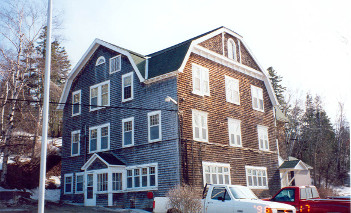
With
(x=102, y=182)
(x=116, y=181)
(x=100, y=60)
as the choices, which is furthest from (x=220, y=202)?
(x=100, y=60)

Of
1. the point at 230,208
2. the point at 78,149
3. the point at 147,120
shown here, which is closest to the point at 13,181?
the point at 78,149

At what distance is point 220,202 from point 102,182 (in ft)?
40.0

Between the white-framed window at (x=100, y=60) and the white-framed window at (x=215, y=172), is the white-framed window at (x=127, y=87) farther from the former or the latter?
the white-framed window at (x=215, y=172)

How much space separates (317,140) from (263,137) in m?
21.2

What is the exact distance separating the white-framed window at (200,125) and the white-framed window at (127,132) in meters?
4.29

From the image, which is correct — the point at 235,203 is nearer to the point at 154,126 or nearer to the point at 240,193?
the point at 240,193

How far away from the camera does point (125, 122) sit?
960 inches

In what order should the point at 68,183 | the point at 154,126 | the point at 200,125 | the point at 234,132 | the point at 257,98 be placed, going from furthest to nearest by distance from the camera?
the point at 257,98
the point at 68,183
the point at 234,132
the point at 200,125
the point at 154,126

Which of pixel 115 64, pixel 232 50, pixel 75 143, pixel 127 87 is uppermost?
pixel 232 50

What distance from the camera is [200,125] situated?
2284 cm

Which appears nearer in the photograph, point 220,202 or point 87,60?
point 220,202

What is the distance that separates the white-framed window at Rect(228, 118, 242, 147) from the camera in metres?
25.3

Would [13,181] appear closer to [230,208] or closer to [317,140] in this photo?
[230,208]

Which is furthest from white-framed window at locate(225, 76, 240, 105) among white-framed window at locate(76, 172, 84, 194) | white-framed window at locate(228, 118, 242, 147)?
white-framed window at locate(76, 172, 84, 194)
